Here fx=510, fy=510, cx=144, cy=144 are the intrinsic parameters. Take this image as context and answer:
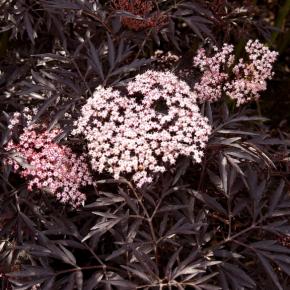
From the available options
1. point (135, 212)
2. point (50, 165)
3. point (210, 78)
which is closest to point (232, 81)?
point (210, 78)

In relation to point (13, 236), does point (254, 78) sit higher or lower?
higher

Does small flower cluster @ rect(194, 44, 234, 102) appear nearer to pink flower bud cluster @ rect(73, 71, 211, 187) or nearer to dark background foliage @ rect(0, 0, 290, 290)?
dark background foliage @ rect(0, 0, 290, 290)

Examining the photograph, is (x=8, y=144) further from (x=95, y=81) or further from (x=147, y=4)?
(x=147, y=4)

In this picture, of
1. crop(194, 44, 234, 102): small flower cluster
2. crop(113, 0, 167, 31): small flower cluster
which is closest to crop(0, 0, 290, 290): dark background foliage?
crop(113, 0, 167, 31): small flower cluster

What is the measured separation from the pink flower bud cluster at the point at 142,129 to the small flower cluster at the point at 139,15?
47 cm

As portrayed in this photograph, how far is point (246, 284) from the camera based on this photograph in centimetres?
231

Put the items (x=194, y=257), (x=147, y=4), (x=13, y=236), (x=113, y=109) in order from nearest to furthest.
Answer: (x=194, y=257) < (x=113, y=109) < (x=13, y=236) < (x=147, y=4)

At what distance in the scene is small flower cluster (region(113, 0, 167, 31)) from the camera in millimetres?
2910

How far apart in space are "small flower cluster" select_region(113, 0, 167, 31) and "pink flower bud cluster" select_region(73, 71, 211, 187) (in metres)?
0.47

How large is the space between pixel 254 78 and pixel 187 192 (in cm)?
82

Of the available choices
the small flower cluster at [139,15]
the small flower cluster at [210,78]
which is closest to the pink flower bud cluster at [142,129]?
the small flower cluster at [210,78]

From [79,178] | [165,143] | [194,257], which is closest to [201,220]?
[194,257]

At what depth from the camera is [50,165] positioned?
249 cm

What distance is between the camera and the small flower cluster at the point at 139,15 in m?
2.91
